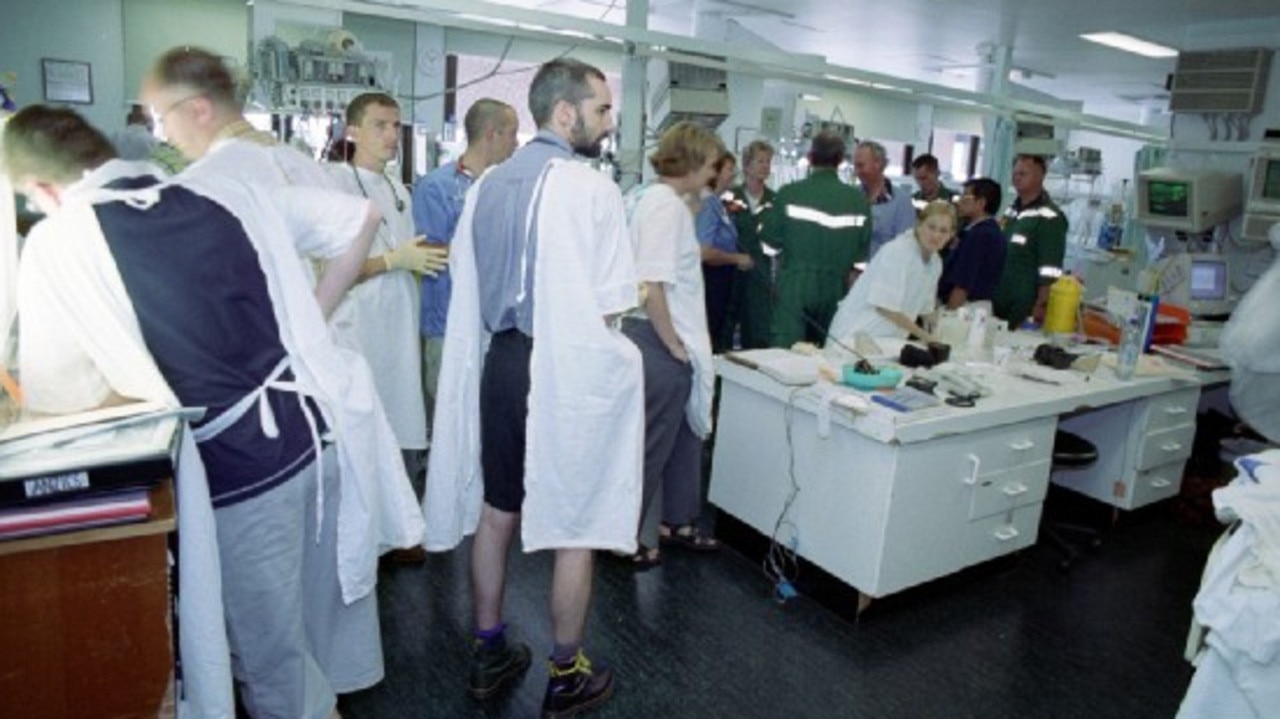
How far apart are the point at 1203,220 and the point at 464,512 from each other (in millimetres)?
4205

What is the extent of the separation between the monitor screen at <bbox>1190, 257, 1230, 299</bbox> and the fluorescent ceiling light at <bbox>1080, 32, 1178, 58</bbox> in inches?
117

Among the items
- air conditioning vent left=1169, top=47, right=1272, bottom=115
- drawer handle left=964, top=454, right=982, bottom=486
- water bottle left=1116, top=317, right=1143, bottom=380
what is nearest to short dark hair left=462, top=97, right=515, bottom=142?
drawer handle left=964, top=454, right=982, bottom=486

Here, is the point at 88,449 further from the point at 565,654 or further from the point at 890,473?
the point at 890,473

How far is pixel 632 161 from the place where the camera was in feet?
13.0

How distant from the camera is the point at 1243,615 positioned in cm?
155

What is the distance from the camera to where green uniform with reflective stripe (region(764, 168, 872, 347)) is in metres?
3.76

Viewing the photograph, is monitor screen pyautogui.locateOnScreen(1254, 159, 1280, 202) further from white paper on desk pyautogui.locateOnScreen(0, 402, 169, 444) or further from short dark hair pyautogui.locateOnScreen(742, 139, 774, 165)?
white paper on desk pyautogui.locateOnScreen(0, 402, 169, 444)

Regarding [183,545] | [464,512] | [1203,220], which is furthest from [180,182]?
[1203,220]

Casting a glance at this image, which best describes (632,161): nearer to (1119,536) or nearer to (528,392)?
(528,392)

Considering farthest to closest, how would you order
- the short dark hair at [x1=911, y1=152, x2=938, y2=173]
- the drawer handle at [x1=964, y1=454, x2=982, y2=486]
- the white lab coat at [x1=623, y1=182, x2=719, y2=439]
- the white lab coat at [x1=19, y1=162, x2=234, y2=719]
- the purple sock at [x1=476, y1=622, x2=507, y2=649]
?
the short dark hair at [x1=911, y1=152, x2=938, y2=173] → the drawer handle at [x1=964, y1=454, x2=982, y2=486] → the white lab coat at [x1=623, y1=182, x2=719, y2=439] → the purple sock at [x1=476, y1=622, x2=507, y2=649] → the white lab coat at [x1=19, y1=162, x2=234, y2=719]

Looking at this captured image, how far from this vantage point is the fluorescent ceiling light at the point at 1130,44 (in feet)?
21.7

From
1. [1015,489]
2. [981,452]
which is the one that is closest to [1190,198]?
[1015,489]

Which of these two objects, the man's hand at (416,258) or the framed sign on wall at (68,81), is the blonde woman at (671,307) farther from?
the framed sign on wall at (68,81)

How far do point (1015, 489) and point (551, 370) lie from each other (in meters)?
1.73
